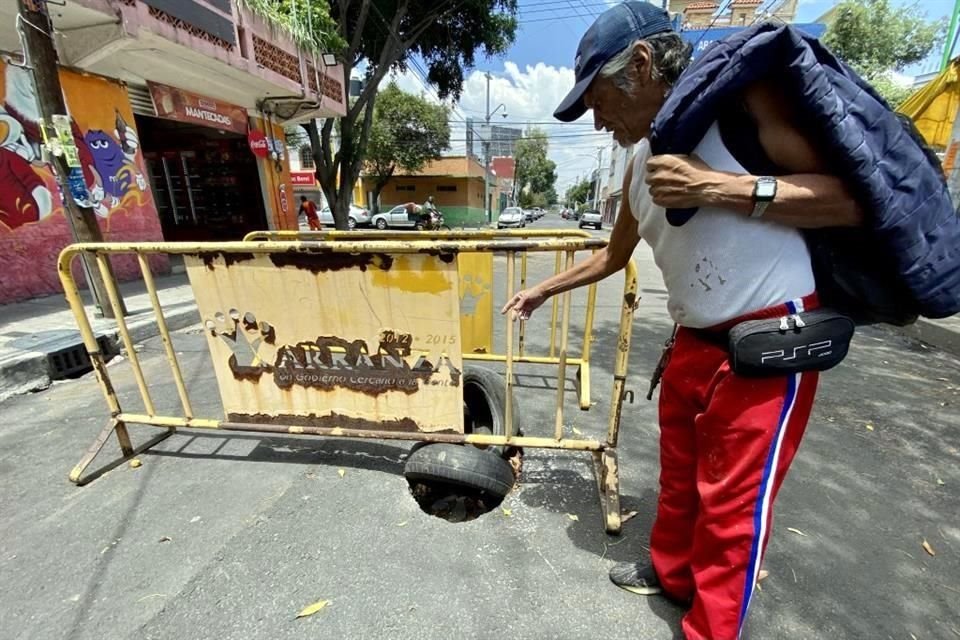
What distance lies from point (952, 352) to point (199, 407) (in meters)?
7.12

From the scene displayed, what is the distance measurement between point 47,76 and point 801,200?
20.4 feet

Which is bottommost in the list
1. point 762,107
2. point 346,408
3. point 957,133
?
point 346,408

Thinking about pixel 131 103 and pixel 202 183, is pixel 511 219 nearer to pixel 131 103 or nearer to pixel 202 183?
pixel 202 183

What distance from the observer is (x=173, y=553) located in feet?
6.57

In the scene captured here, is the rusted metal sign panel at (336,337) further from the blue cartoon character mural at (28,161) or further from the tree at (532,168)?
the tree at (532,168)

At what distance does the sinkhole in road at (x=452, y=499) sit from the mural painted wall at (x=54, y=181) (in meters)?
5.52

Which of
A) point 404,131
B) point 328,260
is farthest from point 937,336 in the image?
point 404,131

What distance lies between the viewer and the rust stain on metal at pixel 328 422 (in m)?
2.48

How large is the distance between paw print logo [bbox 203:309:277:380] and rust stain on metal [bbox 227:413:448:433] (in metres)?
0.26

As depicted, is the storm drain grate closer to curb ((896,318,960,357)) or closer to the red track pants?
the red track pants

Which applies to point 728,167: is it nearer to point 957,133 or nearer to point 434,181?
point 957,133

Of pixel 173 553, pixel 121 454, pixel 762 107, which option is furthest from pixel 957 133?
pixel 121 454

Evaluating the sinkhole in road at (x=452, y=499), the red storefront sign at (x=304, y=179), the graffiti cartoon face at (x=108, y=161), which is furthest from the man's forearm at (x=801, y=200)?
the red storefront sign at (x=304, y=179)

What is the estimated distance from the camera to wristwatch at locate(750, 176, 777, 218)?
3.45 feet
